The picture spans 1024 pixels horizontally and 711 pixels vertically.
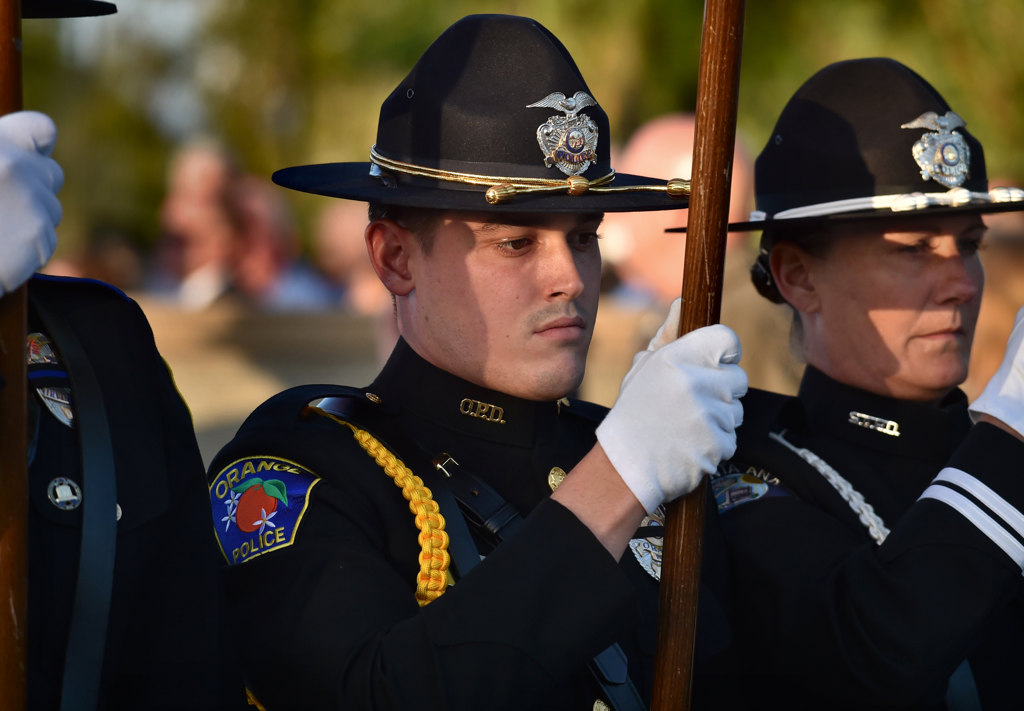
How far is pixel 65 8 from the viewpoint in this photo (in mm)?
2412

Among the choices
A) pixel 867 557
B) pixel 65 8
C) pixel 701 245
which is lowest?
pixel 867 557

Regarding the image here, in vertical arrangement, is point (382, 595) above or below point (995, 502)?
below

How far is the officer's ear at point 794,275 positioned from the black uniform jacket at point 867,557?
0.17 meters

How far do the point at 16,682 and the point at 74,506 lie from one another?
10.5 inches

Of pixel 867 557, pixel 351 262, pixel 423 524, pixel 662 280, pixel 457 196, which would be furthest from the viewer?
pixel 351 262

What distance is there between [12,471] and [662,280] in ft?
15.6

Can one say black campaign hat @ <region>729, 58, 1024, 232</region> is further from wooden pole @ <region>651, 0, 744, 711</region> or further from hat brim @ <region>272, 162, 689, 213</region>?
wooden pole @ <region>651, 0, 744, 711</region>

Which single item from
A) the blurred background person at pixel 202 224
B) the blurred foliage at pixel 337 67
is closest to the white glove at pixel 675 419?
the blurred background person at pixel 202 224

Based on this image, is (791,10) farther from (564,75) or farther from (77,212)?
(564,75)

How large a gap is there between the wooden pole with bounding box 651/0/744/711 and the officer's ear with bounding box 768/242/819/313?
46.3 inches

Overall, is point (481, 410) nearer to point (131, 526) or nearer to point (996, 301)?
point (131, 526)

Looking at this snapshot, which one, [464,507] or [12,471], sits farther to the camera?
[464,507]

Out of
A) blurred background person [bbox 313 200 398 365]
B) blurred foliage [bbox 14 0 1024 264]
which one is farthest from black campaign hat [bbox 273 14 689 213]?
blurred foliage [bbox 14 0 1024 264]

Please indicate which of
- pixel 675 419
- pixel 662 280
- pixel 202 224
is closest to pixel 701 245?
pixel 675 419
